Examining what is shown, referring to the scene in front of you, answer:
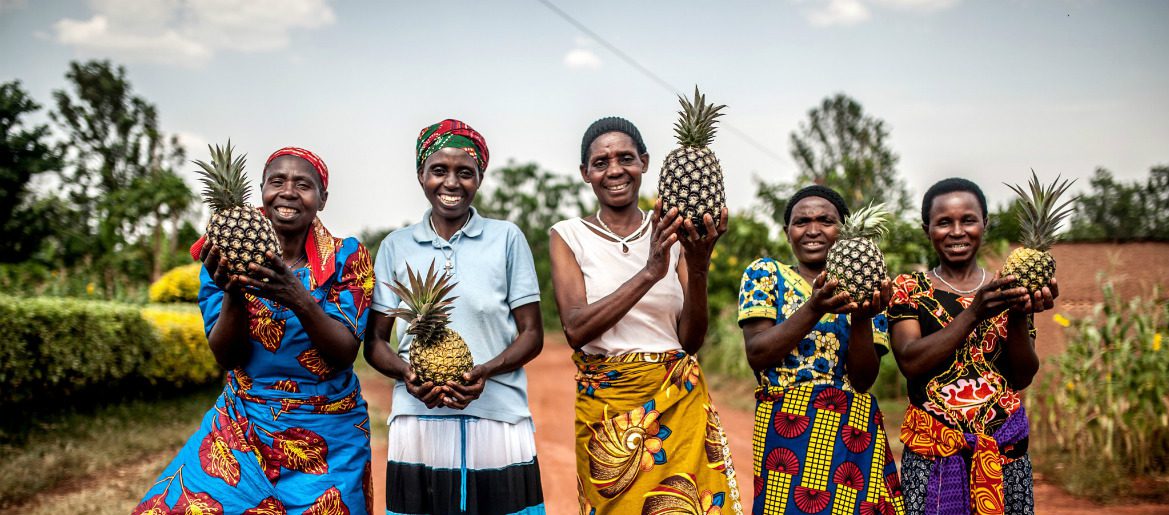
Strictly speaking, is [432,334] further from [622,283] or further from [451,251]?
[622,283]

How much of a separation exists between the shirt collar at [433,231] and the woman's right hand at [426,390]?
65 centimetres

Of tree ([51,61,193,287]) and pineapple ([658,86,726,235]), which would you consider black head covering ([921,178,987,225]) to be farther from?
tree ([51,61,193,287])

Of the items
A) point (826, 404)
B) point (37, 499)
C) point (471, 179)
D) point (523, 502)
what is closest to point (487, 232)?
point (471, 179)

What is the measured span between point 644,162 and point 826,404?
1369 mm

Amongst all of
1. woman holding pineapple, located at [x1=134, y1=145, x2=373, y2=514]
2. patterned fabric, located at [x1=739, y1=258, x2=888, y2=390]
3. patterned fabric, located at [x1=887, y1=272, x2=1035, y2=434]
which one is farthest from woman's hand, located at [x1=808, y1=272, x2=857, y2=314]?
woman holding pineapple, located at [x1=134, y1=145, x2=373, y2=514]

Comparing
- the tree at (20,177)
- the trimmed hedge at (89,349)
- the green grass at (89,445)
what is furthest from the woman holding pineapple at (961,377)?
the tree at (20,177)

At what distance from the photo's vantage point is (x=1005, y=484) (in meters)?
3.37

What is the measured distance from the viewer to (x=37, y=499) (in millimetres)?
6594

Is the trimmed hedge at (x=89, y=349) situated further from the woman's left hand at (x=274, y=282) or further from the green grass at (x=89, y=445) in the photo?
the woman's left hand at (x=274, y=282)

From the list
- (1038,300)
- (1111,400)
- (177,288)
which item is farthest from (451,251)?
(177,288)

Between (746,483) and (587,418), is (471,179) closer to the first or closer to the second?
(587,418)

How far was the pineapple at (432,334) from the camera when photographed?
10.4 feet

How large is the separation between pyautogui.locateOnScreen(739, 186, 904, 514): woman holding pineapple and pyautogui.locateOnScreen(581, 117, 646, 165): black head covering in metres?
0.81

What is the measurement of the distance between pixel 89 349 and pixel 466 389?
281 inches
